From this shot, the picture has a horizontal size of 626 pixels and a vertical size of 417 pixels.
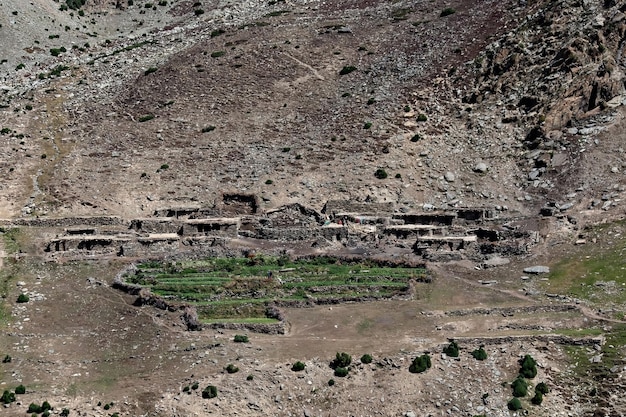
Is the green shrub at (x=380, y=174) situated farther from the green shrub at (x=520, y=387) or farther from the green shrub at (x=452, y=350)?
the green shrub at (x=520, y=387)

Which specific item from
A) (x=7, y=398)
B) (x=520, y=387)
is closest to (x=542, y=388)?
(x=520, y=387)

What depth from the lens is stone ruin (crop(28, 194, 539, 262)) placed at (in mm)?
61219

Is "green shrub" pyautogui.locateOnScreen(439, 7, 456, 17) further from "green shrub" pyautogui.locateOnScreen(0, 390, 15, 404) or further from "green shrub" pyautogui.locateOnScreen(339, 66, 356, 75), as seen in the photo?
"green shrub" pyautogui.locateOnScreen(0, 390, 15, 404)

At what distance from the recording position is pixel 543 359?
149ft

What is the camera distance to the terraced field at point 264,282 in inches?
2066

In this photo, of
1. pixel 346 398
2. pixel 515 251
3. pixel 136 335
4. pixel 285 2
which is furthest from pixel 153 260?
pixel 285 2

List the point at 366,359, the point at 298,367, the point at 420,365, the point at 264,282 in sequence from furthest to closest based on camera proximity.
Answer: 1. the point at 264,282
2. the point at 366,359
3. the point at 298,367
4. the point at 420,365

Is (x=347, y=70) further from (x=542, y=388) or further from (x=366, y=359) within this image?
(x=542, y=388)

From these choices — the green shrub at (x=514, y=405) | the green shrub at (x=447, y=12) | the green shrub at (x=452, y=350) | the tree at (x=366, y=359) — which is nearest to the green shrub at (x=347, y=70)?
the green shrub at (x=447, y=12)

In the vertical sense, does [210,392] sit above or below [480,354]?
below

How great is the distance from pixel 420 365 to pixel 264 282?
581 inches

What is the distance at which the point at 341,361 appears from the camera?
146 ft

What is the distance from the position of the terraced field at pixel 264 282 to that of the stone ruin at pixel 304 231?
118 inches

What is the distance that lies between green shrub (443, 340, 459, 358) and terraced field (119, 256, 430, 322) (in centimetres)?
860
